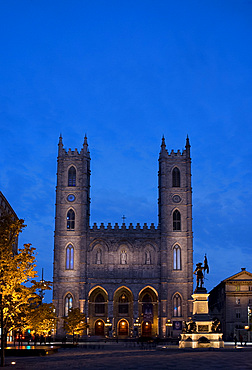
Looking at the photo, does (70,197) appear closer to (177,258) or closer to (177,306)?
(177,258)

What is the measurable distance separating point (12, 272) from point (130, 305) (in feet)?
204

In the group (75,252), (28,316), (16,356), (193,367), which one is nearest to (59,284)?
(75,252)

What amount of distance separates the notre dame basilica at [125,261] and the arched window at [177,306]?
0.15 m

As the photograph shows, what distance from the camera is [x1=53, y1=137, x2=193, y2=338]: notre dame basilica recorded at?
270 ft

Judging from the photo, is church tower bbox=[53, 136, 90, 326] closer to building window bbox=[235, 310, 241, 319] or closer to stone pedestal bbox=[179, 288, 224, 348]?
building window bbox=[235, 310, 241, 319]

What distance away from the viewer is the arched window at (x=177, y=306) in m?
81.6

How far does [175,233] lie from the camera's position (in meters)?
84.8

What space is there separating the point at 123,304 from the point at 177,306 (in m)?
9.74

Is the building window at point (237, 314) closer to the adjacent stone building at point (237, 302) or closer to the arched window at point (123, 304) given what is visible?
the adjacent stone building at point (237, 302)

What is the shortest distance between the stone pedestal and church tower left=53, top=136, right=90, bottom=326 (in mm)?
42203

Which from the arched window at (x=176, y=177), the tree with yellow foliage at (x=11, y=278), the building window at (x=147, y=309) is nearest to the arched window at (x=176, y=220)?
the arched window at (x=176, y=177)

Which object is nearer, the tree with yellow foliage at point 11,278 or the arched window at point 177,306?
the tree with yellow foliage at point 11,278

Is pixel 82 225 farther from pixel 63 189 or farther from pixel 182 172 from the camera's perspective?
pixel 182 172

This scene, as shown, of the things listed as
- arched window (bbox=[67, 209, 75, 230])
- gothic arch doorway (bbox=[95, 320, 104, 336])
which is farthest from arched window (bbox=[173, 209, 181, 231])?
gothic arch doorway (bbox=[95, 320, 104, 336])
